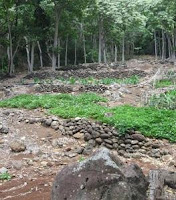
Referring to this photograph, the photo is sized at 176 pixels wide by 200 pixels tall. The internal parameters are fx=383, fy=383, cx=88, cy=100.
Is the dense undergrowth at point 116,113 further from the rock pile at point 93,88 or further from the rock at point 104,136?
the rock pile at point 93,88

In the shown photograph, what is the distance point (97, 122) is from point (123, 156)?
5.71ft

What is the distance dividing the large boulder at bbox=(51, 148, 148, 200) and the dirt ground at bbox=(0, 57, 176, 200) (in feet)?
5.15

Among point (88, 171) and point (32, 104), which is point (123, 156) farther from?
point (32, 104)

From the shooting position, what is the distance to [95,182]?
5953 millimetres

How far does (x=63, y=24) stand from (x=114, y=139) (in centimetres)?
2594

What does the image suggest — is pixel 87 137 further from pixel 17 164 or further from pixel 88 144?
pixel 17 164

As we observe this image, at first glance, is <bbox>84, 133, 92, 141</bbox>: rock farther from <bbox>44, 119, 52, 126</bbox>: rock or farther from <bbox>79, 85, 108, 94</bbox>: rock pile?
<bbox>79, 85, 108, 94</bbox>: rock pile

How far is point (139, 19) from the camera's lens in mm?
39375

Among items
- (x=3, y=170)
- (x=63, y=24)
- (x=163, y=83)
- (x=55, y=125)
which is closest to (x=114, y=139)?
(x=55, y=125)

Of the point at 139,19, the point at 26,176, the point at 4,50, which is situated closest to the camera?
the point at 26,176

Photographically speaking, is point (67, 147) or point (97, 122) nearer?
point (67, 147)

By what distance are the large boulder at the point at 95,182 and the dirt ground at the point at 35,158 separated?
1570 millimetres

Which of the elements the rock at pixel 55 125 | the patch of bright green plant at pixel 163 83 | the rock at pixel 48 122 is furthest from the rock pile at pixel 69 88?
the rock at pixel 55 125

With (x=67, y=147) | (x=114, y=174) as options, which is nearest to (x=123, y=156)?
(x=67, y=147)
